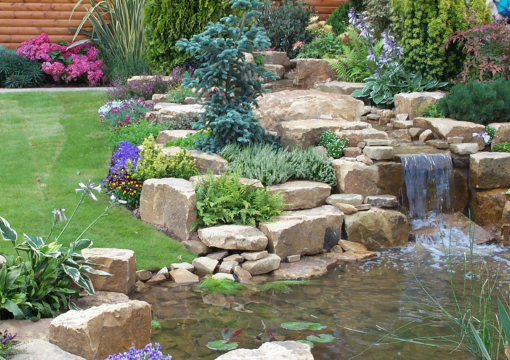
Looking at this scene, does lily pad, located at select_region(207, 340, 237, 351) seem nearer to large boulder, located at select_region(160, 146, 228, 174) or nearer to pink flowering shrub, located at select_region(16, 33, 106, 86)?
large boulder, located at select_region(160, 146, 228, 174)

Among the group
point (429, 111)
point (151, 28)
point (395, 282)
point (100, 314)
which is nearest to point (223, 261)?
point (395, 282)

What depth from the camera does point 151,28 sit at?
1097 cm

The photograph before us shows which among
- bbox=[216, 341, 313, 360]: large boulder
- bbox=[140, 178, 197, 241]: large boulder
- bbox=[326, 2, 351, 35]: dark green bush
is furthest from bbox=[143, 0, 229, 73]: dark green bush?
bbox=[216, 341, 313, 360]: large boulder

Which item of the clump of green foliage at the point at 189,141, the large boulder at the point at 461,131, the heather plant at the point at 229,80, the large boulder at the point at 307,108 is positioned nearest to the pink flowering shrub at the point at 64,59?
the large boulder at the point at 307,108

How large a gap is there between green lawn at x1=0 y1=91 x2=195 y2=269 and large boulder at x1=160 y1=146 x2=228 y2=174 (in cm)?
97

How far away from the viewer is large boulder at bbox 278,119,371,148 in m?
7.37

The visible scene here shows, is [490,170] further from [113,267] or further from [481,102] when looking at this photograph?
[113,267]

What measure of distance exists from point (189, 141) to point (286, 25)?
23.3ft

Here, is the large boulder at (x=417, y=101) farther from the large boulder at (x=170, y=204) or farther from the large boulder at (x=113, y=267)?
the large boulder at (x=113, y=267)

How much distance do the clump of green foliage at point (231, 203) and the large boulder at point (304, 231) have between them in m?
0.18

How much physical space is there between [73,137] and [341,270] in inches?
192

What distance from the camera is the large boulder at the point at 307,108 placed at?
8.24 metres

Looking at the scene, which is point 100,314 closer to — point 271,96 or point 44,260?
point 44,260

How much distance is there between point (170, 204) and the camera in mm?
6188
